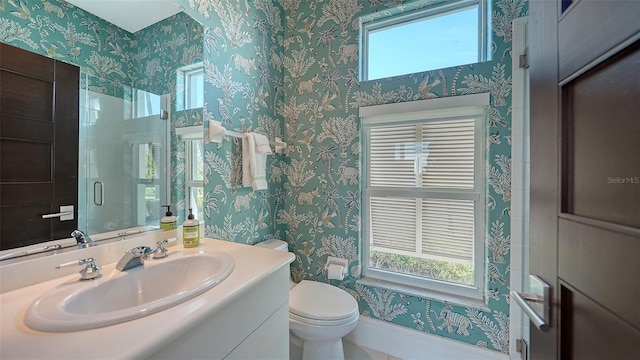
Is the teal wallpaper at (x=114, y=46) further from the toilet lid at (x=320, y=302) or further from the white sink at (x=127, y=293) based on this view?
the toilet lid at (x=320, y=302)

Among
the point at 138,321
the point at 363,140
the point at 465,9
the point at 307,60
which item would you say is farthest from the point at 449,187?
the point at 138,321

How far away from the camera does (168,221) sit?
120 cm

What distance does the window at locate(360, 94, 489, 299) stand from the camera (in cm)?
154

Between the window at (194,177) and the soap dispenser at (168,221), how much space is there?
3.4 inches

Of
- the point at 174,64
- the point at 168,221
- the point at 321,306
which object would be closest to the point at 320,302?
the point at 321,306

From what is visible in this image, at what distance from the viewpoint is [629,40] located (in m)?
0.34

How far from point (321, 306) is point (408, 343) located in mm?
696

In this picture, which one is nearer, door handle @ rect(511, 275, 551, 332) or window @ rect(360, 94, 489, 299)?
door handle @ rect(511, 275, 551, 332)

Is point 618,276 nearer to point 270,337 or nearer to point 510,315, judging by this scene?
point 270,337

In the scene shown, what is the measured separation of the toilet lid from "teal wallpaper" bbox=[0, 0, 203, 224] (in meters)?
0.85

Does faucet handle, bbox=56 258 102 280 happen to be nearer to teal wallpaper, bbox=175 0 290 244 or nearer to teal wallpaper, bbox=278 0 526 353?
teal wallpaper, bbox=175 0 290 244

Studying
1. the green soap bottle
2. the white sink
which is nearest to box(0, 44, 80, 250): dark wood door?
the white sink

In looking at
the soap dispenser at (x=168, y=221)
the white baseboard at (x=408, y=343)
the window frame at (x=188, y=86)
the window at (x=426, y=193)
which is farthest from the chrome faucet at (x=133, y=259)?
the white baseboard at (x=408, y=343)

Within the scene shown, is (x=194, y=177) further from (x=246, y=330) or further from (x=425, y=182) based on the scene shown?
(x=425, y=182)
